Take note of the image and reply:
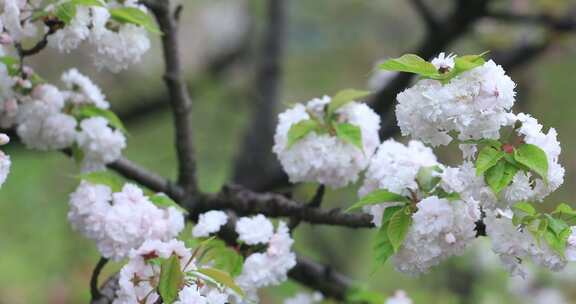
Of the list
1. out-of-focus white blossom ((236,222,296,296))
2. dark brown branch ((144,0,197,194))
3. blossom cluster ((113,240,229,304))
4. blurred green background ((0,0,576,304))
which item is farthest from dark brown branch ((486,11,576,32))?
blossom cluster ((113,240,229,304))

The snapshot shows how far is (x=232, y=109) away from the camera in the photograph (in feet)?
21.6

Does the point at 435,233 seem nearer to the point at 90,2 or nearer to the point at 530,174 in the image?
the point at 530,174

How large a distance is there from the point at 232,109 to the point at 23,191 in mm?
1688

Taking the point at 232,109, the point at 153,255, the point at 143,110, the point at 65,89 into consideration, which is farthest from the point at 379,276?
the point at 153,255

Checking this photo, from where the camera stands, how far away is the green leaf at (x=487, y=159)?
5.09 ft

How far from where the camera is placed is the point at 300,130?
212 centimetres

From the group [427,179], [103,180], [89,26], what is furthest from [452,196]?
[89,26]

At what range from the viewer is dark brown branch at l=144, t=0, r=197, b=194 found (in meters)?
2.46

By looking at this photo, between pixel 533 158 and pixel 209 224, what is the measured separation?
81 cm

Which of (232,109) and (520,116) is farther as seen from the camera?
(232,109)

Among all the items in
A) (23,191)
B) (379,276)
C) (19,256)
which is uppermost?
(379,276)

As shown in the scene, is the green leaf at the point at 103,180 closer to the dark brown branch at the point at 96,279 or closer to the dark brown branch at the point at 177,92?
the dark brown branch at the point at 96,279

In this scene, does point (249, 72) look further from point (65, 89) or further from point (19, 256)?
point (65, 89)

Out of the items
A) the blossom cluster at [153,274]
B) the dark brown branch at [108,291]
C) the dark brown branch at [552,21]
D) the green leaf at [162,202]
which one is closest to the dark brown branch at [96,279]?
the dark brown branch at [108,291]
